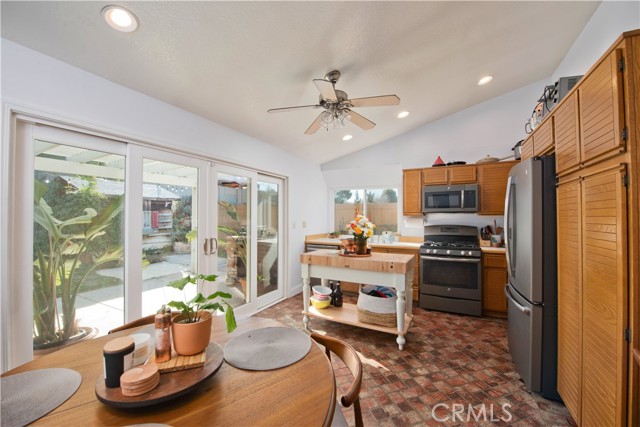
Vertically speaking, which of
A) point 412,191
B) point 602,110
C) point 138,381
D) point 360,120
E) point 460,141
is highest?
point 460,141

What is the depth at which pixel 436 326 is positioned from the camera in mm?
2912

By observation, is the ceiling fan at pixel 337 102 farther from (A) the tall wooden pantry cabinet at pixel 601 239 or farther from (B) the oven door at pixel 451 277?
(B) the oven door at pixel 451 277

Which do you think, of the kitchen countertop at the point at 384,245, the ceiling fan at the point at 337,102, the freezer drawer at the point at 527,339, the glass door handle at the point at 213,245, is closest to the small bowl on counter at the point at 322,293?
the kitchen countertop at the point at 384,245

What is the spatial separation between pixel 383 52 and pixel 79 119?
2.32 meters

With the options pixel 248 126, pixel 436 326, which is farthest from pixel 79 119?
pixel 436 326

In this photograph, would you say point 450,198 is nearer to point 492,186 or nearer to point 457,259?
point 492,186

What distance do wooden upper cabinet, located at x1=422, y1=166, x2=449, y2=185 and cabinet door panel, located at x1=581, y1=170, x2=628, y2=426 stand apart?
2.46 metres

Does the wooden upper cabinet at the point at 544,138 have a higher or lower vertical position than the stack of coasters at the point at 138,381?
higher

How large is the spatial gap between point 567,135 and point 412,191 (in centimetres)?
245

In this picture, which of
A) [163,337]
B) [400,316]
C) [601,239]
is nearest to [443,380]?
[400,316]

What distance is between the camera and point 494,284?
10.4ft

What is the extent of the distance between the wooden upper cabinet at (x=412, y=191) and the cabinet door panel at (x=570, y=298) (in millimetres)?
2289

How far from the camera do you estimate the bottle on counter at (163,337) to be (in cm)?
90

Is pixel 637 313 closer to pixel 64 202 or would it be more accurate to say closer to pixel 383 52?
pixel 383 52
